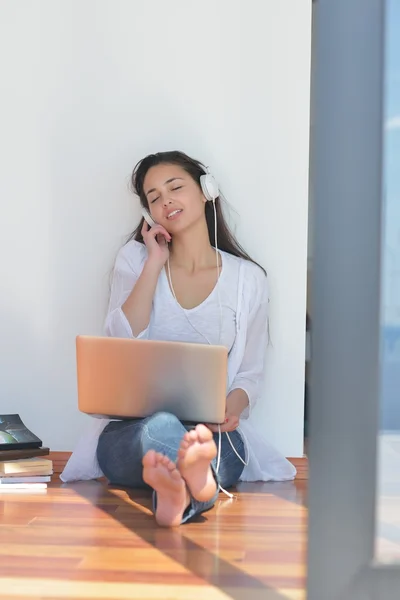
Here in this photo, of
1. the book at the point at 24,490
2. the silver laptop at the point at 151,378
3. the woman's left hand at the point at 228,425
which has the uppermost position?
the silver laptop at the point at 151,378

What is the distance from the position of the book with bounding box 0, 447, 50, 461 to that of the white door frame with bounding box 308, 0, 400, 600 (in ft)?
5.39

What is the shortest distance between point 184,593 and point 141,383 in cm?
84

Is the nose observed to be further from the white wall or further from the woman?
the white wall

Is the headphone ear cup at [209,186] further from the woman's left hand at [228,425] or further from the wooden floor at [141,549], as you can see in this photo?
the wooden floor at [141,549]

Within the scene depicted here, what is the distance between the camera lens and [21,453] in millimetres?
2547

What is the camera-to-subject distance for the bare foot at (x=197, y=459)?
6.23ft

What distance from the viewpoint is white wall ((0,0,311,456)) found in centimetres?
283

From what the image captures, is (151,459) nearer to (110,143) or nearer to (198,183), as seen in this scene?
(198,183)

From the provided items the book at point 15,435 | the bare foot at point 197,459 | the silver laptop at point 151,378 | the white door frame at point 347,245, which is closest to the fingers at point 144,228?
the silver laptop at point 151,378

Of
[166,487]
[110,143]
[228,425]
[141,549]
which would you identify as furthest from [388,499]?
[110,143]

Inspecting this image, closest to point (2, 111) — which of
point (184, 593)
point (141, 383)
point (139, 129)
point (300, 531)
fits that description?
point (139, 129)

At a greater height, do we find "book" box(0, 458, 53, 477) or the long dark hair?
the long dark hair

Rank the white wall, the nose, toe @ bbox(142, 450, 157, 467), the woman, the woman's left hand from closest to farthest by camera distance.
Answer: toe @ bbox(142, 450, 157, 467), the woman's left hand, the woman, the nose, the white wall

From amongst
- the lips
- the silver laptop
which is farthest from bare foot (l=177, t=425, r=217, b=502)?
the lips
